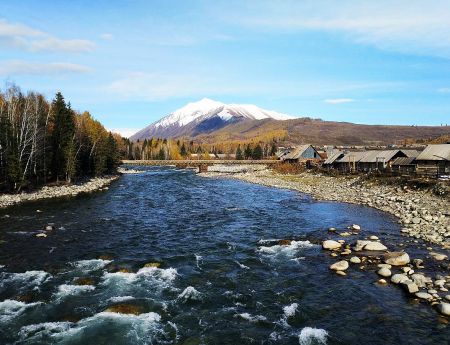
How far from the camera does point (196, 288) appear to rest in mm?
18359

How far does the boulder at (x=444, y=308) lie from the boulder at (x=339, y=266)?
5.71m

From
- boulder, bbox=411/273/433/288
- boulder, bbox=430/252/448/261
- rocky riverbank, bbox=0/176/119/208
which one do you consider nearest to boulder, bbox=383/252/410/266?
boulder, bbox=430/252/448/261

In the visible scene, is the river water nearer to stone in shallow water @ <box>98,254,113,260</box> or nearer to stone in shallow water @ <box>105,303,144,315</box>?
stone in shallow water @ <box>98,254,113,260</box>

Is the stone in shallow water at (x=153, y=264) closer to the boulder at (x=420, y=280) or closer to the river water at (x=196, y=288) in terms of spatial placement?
the river water at (x=196, y=288)

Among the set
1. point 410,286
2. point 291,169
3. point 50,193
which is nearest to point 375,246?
point 410,286

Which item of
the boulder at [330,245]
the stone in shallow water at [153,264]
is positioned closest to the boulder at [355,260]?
the boulder at [330,245]

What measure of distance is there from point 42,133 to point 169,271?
4512 centimetres

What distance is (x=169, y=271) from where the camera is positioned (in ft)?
67.8

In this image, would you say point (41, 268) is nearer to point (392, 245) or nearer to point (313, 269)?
point (313, 269)

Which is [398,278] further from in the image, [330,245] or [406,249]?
[330,245]

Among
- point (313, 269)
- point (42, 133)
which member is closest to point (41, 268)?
point (313, 269)

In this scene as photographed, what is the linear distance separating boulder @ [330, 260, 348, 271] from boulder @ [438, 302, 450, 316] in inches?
225

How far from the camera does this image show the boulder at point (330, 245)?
79.3 feet

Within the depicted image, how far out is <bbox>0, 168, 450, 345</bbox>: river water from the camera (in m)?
14.0
